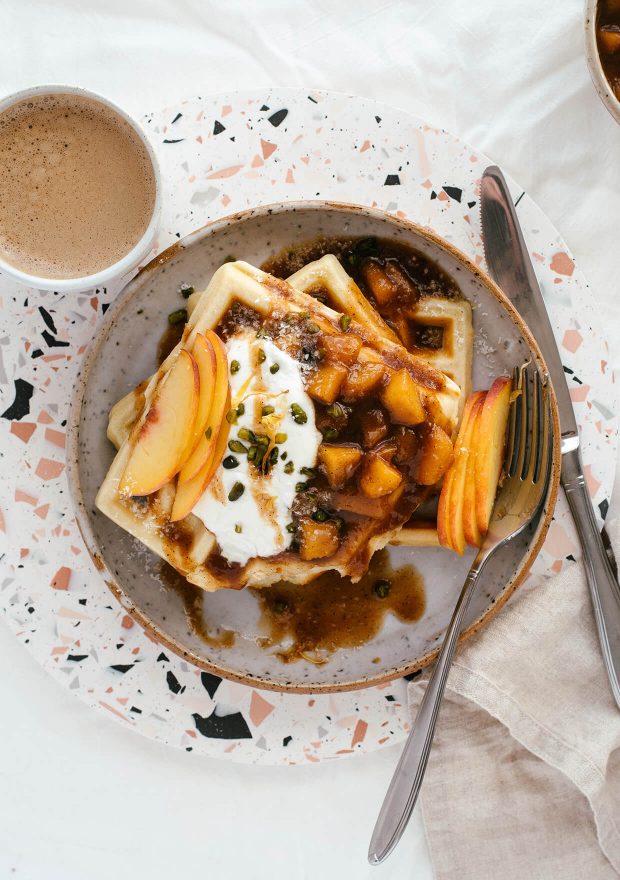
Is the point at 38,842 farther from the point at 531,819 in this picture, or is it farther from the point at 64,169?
the point at 64,169

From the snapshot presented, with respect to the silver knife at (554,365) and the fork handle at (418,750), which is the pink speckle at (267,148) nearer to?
the silver knife at (554,365)

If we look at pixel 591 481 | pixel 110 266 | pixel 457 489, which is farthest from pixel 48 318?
pixel 591 481

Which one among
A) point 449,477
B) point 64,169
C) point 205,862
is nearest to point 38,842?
point 205,862

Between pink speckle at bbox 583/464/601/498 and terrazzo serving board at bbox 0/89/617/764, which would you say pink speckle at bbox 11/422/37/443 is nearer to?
terrazzo serving board at bbox 0/89/617/764

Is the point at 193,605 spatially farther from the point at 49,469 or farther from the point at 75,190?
the point at 75,190

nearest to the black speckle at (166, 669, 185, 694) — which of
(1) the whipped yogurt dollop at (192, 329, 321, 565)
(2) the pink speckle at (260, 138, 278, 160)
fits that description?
(1) the whipped yogurt dollop at (192, 329, 321, 565)
